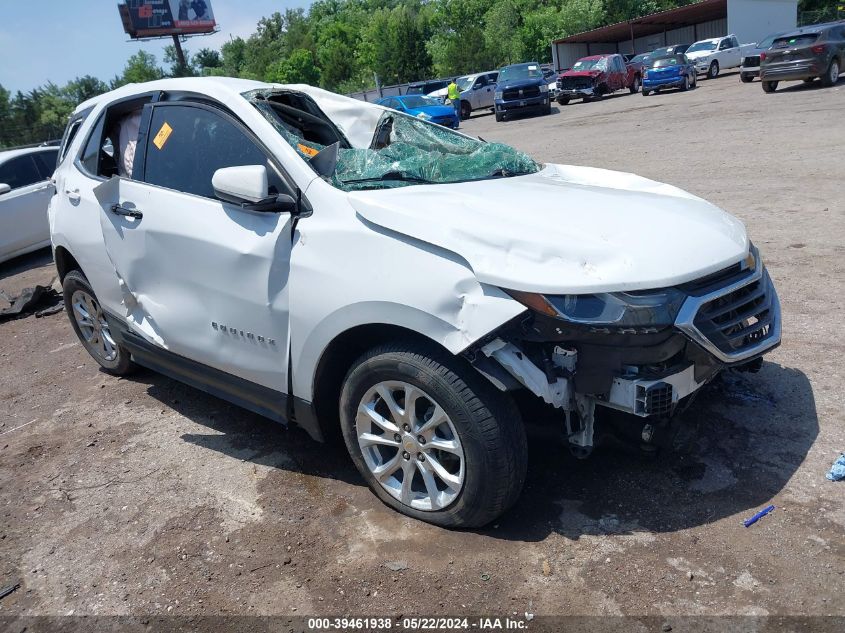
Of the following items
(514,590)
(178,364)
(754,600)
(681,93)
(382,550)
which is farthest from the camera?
(681,93)

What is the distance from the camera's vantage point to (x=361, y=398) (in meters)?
3.14

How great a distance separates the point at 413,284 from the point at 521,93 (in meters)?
25.6

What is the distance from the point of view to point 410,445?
3045 millimetres

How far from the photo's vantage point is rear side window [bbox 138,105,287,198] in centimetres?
355

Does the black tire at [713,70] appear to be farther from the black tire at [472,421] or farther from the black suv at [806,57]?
the black tire at [472,421]

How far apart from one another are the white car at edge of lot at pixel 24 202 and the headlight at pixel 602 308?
940cm

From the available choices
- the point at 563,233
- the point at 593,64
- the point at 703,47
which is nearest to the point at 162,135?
the point at 563,233

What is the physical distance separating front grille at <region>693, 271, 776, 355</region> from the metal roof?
147 ft

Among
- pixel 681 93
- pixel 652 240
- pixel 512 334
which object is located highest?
pixel 652 240

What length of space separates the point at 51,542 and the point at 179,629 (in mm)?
1088

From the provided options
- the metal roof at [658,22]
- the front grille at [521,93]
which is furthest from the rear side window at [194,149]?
the metal roof at [658,22]

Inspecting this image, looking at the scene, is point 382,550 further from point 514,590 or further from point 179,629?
point 179,629

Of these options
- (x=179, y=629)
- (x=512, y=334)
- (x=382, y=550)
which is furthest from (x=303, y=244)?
(x=179, y=629)

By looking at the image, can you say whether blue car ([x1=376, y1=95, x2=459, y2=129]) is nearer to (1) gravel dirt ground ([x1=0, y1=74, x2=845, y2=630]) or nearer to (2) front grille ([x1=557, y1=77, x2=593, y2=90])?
(2) front grille ([x1=557, y1=77, x2=593, y2=90])
